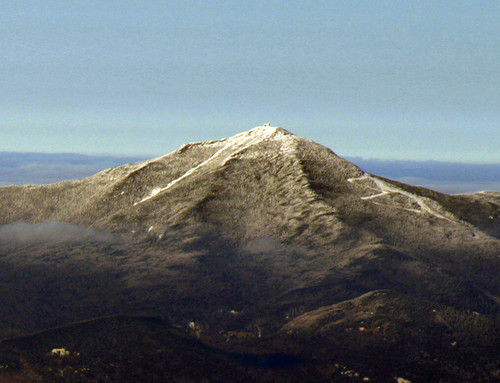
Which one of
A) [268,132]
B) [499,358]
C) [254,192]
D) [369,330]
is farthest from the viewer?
[268,132]

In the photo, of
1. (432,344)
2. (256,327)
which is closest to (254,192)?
(256,327)

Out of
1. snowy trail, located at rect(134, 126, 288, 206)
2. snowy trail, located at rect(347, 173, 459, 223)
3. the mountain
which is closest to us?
the mountain

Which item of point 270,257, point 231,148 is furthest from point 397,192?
point 231,148

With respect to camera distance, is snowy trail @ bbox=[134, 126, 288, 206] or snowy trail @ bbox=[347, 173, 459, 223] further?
snowy trail @ bbox=[134, 126, 288, 206]

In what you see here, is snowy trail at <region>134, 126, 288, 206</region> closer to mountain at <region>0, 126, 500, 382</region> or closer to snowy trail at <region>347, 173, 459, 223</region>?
mountain at <region>0, 126, 500, 382</region>

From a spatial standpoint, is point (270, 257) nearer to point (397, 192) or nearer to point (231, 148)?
point (397, 192)

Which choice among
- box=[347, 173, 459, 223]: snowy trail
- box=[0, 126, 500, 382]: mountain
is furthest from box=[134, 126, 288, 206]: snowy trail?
box=[347, 173, 459, 223]: snowy trail

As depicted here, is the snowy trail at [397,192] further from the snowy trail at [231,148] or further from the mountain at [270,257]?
the snowy trail at [231,148]

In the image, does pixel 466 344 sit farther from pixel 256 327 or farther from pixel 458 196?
pixel 458 196
